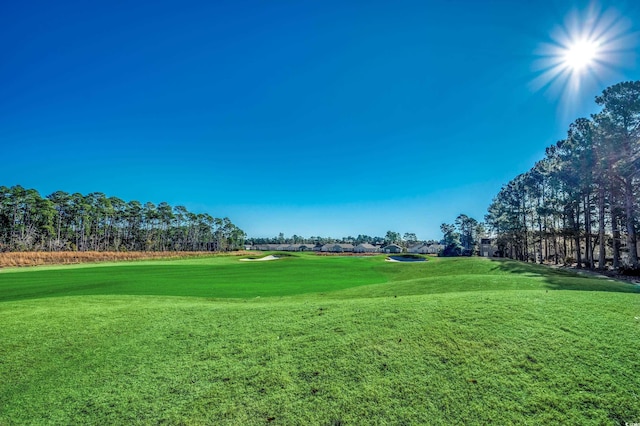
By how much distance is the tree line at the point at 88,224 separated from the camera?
78000 millimetres

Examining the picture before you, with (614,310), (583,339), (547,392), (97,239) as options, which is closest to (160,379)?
(547,392)

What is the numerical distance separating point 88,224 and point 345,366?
386ft

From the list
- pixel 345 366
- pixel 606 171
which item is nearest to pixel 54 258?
pixel 345 366

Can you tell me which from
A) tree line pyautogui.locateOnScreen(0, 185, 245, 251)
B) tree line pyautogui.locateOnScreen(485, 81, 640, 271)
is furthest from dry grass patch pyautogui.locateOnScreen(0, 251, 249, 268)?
tree line pyautogui.locateOnScreen(485, 81, 640, 271)

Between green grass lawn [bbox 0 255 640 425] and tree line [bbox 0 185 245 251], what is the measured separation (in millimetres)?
91639

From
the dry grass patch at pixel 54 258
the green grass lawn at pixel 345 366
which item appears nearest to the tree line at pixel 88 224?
the dry grass patch at pixel 54 258

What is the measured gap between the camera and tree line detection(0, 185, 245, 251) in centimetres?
7800

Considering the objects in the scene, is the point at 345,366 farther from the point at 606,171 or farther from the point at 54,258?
the point at 54,258

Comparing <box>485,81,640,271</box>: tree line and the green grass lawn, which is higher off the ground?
<box>485,81,640,271</box>: tree line

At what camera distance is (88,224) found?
96.8 m

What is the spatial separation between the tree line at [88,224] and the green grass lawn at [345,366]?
91.6 metres

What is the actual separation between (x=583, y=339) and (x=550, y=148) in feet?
152

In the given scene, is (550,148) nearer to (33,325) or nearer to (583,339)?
(583,339)

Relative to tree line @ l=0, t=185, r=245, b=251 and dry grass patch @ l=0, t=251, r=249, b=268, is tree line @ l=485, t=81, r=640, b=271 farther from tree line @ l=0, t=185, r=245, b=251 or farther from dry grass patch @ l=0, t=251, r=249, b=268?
tree line @ l=0, t=185, r=245, b=251
